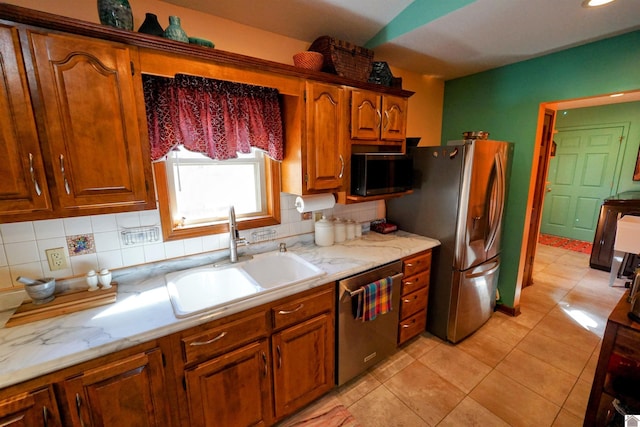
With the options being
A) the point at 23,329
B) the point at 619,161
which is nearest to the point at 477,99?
the point at 619,161

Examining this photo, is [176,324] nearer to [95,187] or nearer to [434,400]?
[95,187]

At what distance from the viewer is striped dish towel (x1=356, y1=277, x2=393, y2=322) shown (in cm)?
177

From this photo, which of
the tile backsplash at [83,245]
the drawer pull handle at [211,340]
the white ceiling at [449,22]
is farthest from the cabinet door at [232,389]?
the white ceiling at [449,22]

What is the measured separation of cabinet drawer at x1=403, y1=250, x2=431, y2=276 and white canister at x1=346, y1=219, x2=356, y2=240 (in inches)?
19.4

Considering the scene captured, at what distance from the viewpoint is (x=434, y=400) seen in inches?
70.9

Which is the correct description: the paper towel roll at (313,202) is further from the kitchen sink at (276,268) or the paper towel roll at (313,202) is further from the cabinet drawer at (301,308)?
the cabinet drawer at (301,308)

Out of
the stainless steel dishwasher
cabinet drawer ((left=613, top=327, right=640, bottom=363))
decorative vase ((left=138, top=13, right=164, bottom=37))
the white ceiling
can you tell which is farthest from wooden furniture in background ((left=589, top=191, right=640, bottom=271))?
decorative vase ((left=138, top=13, right=164, bottom=37))

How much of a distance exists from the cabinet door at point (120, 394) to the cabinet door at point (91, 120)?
68 centimetres

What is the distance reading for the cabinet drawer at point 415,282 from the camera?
84.1 inches

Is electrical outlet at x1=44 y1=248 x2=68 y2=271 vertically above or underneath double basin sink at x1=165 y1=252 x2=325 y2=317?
above

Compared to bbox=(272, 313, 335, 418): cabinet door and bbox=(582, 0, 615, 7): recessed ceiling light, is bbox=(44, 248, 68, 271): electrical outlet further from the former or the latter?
bbox=(582, 0, 615, 7): recessed ceiling light

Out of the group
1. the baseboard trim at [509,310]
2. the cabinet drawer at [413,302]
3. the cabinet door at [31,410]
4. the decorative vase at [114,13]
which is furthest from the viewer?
the baseboard trim at [509,310]

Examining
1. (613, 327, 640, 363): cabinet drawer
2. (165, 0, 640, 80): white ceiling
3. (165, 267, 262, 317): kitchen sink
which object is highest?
(165, 0, 640, 80): white ceiling

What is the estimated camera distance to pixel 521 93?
2439 mm
